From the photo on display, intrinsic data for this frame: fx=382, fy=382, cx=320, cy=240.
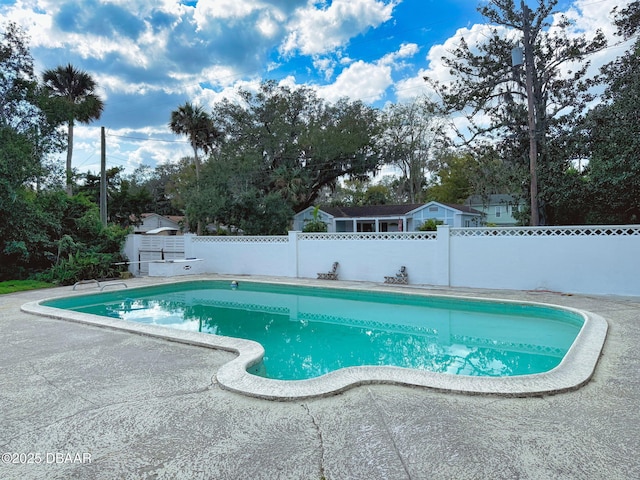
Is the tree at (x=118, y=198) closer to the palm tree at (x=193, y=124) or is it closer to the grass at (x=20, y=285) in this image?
the palm tree at (x=193, y=124)

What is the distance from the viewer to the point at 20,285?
1213 centimetres

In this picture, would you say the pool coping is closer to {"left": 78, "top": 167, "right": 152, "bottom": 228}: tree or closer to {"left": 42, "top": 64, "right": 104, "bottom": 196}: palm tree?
{"left": 42, "top": 64, "right": 104, "bottom": 196}: palm tree

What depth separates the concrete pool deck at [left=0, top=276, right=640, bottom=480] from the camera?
8.21 feet

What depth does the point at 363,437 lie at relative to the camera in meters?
2.89

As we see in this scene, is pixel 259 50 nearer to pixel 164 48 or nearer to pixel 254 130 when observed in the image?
pixel 164 48

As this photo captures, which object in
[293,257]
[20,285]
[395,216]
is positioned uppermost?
[395,216]

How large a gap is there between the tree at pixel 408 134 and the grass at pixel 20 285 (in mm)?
25186

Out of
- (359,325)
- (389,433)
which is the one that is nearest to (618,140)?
(359,325)

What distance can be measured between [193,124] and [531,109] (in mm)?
21683

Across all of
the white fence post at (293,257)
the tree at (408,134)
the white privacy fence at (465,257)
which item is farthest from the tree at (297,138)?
the white fence post at (293,257)

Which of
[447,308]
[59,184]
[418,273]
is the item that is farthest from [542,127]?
[59,184]

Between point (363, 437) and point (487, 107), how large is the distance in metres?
15.9

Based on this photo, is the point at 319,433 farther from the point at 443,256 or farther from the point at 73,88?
the point at 73,88

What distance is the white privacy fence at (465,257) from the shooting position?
9.29 meters
